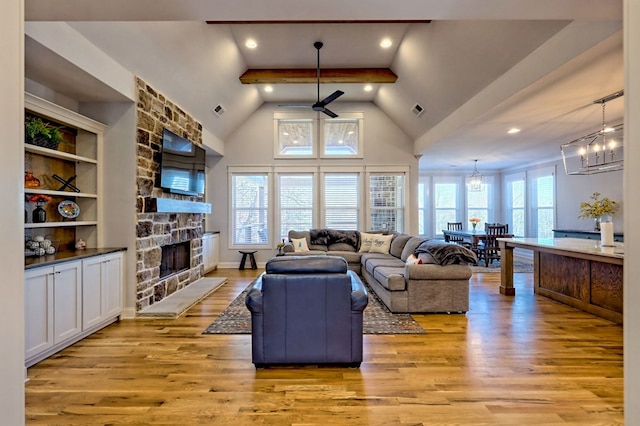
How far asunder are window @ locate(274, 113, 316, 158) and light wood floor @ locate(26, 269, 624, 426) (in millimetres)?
5089

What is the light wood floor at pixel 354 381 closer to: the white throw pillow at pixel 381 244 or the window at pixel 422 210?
the white throw pillow at pixel 381 244

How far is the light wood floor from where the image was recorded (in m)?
2.10

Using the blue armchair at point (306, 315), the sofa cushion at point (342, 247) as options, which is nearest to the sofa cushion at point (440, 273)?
the blue armchair at point (306, 315)

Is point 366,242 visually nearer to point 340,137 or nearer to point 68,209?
point 340,137

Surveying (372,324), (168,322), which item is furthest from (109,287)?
(372,324)

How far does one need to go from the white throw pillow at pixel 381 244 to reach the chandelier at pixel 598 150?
10.1 ft

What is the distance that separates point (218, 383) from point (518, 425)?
79.0 inches

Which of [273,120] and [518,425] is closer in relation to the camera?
[518,425]

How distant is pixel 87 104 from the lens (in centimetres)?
400

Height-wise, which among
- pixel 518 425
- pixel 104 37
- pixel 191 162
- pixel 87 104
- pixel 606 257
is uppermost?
pixel 104 37

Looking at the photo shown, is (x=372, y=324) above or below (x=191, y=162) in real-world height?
below

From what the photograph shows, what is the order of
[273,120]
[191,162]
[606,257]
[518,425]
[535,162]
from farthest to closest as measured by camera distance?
[535,162] → [273,120] → [191,162] → [606,257] → [518,425]

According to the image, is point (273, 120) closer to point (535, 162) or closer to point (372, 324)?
point (372, 324)

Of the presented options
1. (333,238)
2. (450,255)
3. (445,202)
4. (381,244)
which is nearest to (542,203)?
(445,202)
